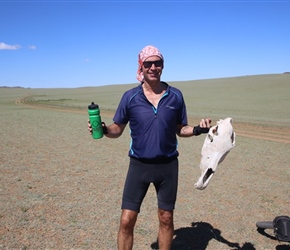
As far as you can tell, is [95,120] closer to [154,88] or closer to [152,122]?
[152,122]

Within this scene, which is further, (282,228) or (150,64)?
(282,228)

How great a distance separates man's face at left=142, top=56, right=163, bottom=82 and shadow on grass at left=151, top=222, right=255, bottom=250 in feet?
7.43

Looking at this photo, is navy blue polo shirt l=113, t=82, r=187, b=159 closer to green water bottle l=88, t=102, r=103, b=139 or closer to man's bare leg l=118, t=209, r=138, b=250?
green water bottle l=88, t=102, r=103, b=139

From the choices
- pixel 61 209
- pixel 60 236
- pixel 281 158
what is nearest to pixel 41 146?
pixel 61 209

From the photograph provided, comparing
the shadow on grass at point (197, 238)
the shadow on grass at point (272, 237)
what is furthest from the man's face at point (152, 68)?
the shadow on grass at point (272, 237)

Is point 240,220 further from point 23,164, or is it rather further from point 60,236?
point 23,164

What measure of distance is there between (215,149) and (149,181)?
800 millimetres

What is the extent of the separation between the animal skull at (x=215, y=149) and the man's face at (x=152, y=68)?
0.85 m

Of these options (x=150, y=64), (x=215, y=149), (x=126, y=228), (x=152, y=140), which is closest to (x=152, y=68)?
(x=150, y=64)

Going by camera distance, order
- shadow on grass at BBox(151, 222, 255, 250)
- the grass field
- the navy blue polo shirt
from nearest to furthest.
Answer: the navy blue polo shirt, shadow on grass at BBox(151, 222, 255, 250), the grass field

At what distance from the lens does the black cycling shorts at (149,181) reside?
342cm

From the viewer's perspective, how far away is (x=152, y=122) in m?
3.33

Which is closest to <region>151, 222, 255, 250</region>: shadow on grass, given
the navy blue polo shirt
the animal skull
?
the animal skull

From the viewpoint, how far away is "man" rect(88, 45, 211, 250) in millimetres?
3344
